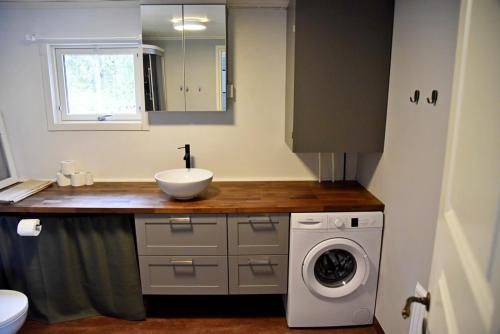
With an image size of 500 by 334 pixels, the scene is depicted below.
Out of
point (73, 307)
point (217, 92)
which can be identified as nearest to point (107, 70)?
point (217, 92)

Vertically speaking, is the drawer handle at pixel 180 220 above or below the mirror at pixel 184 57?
A: below

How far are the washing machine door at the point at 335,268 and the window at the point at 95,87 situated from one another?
1666 millimetres

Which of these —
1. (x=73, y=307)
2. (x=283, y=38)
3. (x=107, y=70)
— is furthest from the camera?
(x=107, y=70)

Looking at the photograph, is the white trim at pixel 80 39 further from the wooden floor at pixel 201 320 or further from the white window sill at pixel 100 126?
the wooden floor at pixel 201 320

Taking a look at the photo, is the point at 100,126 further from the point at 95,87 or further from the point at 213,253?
the point at 213,253

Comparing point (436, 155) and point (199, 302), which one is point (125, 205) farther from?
point (436, 155)

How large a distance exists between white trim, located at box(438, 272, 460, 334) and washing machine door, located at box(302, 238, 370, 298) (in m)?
1.28

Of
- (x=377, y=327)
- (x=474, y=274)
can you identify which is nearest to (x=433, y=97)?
(x=474, y=274)

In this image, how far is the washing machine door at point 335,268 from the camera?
217 cm

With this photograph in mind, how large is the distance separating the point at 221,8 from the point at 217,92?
59 cm

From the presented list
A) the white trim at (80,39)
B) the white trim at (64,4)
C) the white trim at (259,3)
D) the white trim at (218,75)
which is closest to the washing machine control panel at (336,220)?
the white trim at (218,75)

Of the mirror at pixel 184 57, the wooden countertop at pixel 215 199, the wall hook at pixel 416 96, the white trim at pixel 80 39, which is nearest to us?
the wall hook at pixel 416 96

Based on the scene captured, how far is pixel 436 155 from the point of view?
158cm

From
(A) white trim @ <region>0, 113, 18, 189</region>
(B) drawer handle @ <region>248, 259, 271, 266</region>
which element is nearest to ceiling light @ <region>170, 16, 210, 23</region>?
(A) white trim @ <region>0, 113, 18, 189</region>
